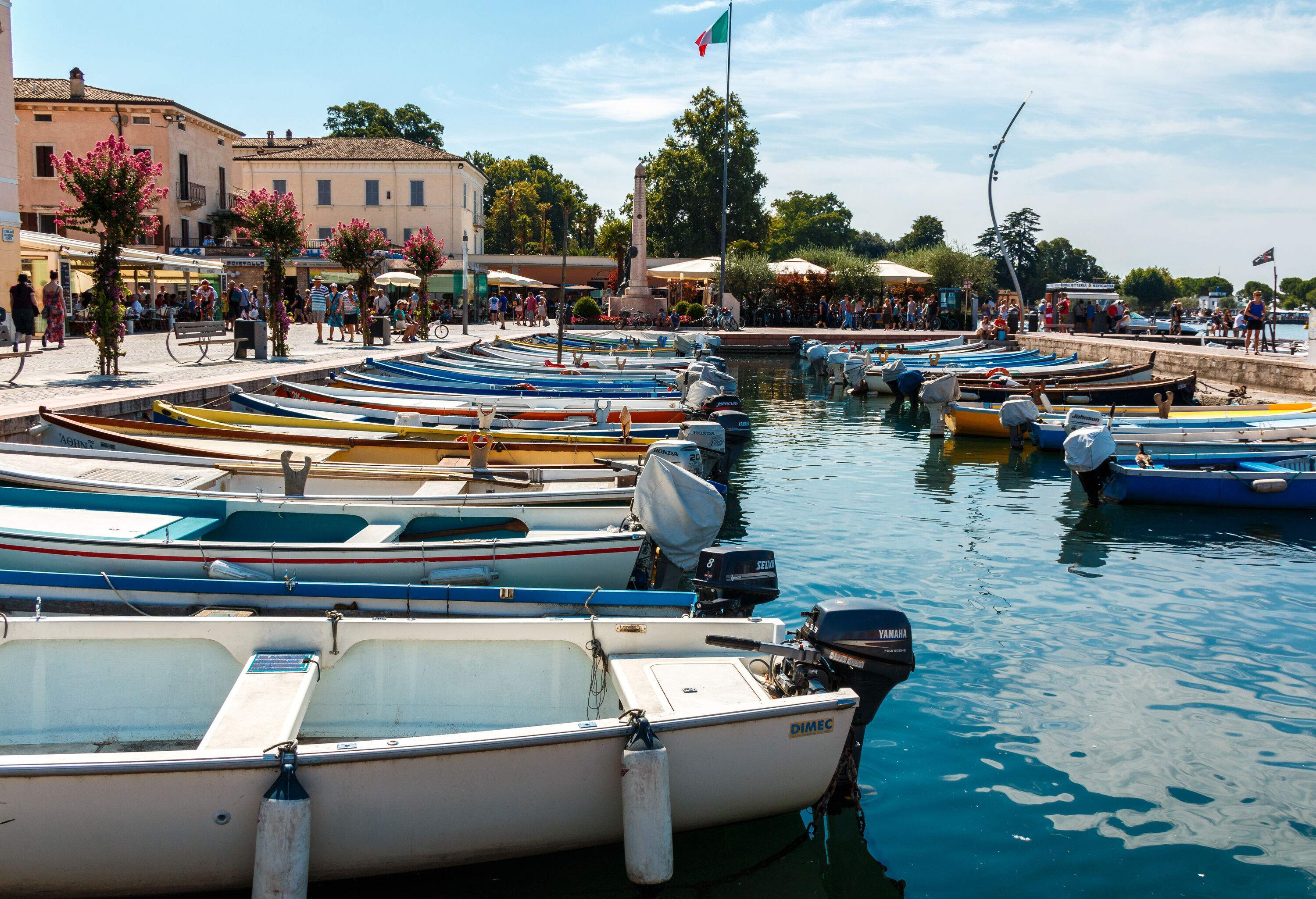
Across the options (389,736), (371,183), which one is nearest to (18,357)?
(389,736)

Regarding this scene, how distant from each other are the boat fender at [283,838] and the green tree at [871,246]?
108 metres

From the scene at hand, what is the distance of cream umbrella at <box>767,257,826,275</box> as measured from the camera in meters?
44.2

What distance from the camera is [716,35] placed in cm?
4219

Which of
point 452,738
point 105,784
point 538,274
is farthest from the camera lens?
point 538,274

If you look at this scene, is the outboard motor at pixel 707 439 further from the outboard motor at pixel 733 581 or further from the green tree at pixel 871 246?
the green tree at pixel 871 246

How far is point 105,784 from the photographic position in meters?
3.97

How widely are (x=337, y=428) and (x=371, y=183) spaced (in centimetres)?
4759

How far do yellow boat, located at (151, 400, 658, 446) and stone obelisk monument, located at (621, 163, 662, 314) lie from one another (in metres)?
31.4

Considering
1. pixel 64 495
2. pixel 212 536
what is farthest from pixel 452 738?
pixel 64 495

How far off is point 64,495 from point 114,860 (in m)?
4.22

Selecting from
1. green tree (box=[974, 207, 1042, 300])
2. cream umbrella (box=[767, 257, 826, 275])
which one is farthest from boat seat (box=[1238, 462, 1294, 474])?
green tree (box=[974, 207, 1042, 300])

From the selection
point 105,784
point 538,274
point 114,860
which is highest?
point 538,274

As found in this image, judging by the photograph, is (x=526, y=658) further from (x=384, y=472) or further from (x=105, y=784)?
(x=384, y=472)

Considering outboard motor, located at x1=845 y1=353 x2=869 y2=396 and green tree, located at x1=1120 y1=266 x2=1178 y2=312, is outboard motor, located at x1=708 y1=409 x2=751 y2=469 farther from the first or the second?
green tree, located at x1=1120 y1=266 x2=1178 y2=312
